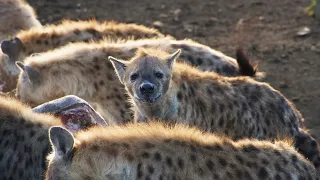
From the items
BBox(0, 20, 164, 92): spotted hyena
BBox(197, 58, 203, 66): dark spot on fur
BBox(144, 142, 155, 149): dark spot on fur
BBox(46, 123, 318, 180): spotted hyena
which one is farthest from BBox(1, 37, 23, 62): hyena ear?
BBox(144, 142, 155, 149): dark spot on fur

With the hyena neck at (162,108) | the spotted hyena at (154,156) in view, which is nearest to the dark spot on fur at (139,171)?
the spotted hyena at (154,156)

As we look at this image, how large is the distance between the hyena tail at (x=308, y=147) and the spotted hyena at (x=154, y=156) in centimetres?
101

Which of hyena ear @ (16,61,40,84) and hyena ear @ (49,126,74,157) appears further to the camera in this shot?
hyena ear @ (16,61,40,84)

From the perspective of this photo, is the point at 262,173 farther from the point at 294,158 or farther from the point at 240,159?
the point at 294,158

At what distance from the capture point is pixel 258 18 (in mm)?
8523

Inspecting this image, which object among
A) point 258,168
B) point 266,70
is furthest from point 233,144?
point 266,70

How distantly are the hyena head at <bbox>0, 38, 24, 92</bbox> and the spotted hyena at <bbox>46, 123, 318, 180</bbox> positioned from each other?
284 centimetres

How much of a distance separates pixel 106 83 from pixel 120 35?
0.91m

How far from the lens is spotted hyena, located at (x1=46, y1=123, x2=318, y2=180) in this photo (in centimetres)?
304

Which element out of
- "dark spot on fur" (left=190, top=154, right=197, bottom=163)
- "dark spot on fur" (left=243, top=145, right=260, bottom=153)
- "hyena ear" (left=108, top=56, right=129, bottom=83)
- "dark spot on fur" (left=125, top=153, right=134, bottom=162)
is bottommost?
"hyena ear" (left=108, top=56, right=129, bottom=83)

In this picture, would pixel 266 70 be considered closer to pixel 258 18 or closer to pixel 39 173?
pixel 258 18

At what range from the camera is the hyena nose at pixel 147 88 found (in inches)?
175

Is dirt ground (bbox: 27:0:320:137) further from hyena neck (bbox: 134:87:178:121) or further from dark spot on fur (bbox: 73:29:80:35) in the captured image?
dark spot on fur (bbox: 73:29:80:35)

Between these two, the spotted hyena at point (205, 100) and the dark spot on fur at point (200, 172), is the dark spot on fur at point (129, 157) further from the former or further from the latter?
the spotted hyena at point (205, 100)
